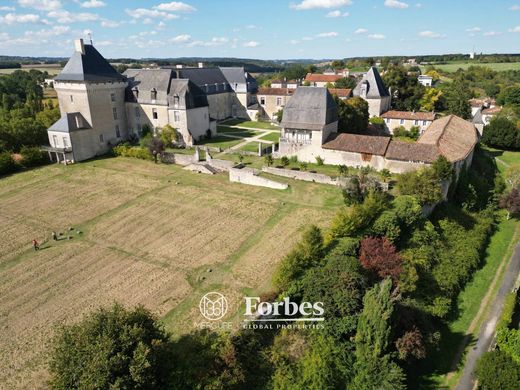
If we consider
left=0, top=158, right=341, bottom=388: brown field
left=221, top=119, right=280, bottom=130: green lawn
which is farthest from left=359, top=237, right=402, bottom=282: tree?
left=221, top=119, right=280, bottom=130: green lawn

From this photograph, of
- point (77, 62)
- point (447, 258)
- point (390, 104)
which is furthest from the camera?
point (390, 104)

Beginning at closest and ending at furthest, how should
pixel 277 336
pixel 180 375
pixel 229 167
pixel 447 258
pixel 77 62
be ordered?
pixel 180 375 < pixel 277 336 < pixel 447 258 < pixel 229 167 < pixel 77 62

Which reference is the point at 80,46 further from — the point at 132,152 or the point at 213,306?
the point at 213,306

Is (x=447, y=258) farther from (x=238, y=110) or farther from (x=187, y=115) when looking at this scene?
(x=238, y=110)

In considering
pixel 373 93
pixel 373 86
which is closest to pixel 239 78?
pixel 373 86

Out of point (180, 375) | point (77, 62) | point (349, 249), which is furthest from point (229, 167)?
point (180, 375)

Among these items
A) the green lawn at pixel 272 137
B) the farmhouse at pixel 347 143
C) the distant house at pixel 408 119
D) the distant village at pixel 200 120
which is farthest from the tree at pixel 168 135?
the distant house at pixel 408 119

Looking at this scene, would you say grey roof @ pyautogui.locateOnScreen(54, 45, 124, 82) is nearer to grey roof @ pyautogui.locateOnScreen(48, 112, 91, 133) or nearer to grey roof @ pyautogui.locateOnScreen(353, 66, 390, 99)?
grey roof @ pyautogui.locateOnScreen(48, 112, 91, 133)
